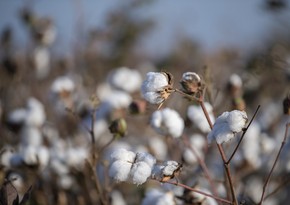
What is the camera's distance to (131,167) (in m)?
0.81

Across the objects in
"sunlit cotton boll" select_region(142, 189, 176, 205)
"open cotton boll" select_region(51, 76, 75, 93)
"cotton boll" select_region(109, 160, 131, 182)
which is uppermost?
"cotton boll" select_region(109, 160, 131, 182)

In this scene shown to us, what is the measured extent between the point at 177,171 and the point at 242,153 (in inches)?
28.2

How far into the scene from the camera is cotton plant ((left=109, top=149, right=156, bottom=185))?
79 centimetres

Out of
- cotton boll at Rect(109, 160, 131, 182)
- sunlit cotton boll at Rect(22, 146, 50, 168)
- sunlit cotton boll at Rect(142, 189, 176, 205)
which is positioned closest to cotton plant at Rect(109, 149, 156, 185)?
cotton boll at Rect(109, 160, 131, 182)

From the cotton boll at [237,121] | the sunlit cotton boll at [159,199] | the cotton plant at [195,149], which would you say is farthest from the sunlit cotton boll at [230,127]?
the cotton plant at [195,149]

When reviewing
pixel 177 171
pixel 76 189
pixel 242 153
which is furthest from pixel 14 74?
pixel 177 171

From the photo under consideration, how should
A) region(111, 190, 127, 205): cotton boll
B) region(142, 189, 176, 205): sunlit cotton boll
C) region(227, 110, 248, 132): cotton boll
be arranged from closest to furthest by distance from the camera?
region(227, 110, 248, 132): cotton boll, region(142, 189, 176, 205): sunlit cotton boll, region(111, 190, 127, 205): cotton boll

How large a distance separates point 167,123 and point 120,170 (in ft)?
1.06

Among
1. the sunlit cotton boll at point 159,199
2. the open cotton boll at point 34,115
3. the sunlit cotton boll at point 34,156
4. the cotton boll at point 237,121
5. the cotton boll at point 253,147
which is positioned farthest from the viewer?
the open cotton boll at point 34,115

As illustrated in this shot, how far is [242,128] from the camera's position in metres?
0.77

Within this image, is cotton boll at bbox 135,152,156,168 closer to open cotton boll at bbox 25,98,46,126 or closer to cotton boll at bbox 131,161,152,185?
cotton boll at bbox 131,161,152,185

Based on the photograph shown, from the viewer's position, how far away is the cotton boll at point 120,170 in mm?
803

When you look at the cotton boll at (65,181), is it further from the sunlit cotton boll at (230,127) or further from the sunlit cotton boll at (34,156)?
the sunlit cotton boll at (230,127)

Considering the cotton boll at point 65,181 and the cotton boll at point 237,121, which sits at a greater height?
the cotton boll at point 237,121
